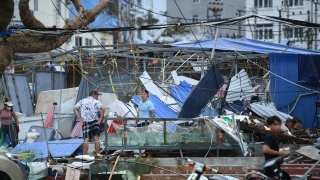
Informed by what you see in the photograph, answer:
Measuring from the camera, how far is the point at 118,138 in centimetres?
1249

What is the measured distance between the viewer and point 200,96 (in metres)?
15.0

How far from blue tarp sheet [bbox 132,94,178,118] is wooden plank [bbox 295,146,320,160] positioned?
16.7ft

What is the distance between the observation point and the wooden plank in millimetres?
11898

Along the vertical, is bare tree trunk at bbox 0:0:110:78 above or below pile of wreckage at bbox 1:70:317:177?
above

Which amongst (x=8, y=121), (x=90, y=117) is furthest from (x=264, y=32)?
(x=90, y=117)

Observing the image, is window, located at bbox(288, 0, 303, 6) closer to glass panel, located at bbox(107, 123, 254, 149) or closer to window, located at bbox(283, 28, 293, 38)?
window, located at bbox(283, 28, 293, 38)

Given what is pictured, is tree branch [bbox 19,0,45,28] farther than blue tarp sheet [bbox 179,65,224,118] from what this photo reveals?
Yes

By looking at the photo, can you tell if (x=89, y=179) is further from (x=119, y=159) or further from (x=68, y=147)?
(x=68, y=147)

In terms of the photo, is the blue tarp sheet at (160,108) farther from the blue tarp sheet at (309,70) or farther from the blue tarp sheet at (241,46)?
the blue tarp sheet at (309,70)

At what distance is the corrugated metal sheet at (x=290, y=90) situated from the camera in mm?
18312

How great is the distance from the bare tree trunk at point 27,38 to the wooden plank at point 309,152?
A: 7207 millimetres

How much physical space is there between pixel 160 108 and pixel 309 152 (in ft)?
19.2

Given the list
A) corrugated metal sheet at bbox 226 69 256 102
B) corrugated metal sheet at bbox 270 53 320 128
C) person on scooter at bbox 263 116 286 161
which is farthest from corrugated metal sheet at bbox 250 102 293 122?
person on scooter at bbox 263 116 286 161

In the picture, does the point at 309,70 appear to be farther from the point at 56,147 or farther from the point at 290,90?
the point at 56,147
